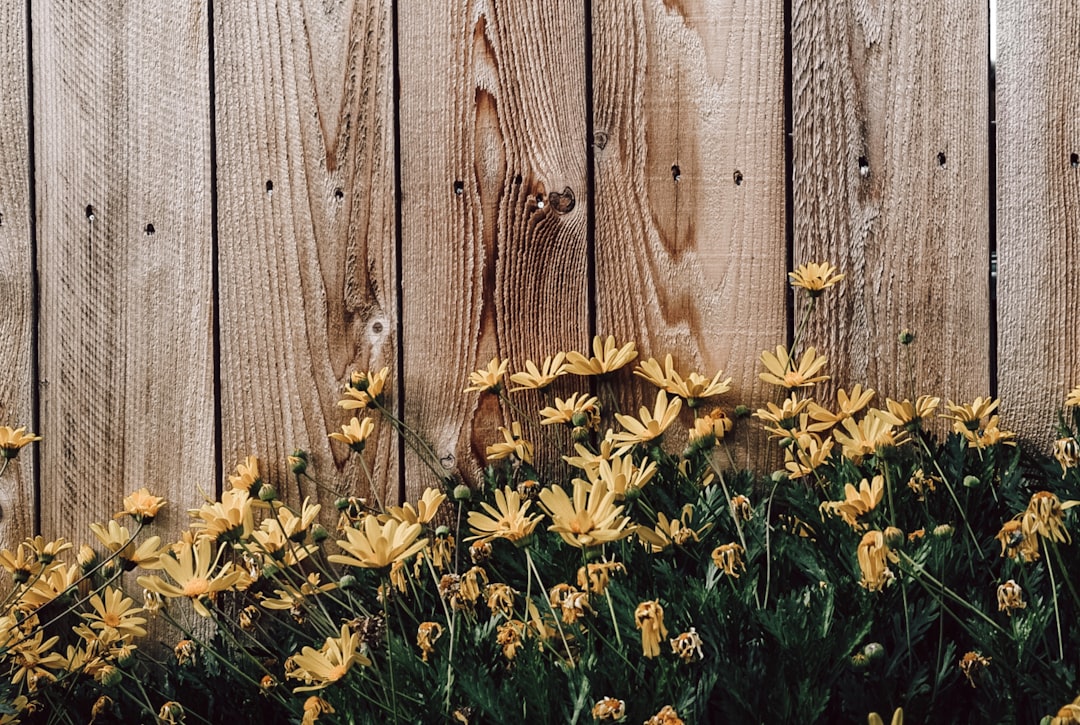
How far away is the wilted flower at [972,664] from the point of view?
96 centimetres

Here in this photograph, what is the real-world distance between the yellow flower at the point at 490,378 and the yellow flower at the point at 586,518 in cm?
46

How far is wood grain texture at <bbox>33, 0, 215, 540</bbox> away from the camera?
1.52m

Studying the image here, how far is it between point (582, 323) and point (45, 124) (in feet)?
3.26

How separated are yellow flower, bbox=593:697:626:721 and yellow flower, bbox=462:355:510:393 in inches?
26.2

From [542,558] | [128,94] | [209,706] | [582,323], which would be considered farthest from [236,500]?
[128,94]

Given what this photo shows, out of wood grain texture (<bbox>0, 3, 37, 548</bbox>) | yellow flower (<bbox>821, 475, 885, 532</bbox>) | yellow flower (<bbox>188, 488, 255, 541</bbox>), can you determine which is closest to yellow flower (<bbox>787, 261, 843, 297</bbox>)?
yellow flower (<bbox>821, 475, 885, 532</bbox>)

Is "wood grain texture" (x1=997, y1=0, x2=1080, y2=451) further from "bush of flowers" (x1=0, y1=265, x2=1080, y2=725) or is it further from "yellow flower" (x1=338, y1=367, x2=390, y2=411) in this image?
"yellow flower" (x1=338, y1=367, x2=390, y2=411)

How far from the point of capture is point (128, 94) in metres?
1.53

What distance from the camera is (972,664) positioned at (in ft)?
3.14

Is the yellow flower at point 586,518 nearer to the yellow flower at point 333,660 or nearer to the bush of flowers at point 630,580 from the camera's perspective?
the bush of flowers at point 630,580

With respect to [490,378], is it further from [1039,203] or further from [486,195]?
[1039,203]

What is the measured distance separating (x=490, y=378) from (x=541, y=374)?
→ 0.09 metres

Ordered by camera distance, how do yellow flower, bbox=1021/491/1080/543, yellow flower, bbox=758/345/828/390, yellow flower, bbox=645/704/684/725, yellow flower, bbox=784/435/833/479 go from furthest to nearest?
yellow flower, bbox=758/345/828/390
yellow flower, bbox=784/435/833/479
yellow flower, bbox=1021/491/1080/543
yellow flower, bbox=645/704/684/725

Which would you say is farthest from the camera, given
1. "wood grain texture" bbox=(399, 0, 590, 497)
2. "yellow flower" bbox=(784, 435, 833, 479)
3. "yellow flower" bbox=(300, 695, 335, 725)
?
"wood grain texture" bbox=(399, 0, 590, 497)
